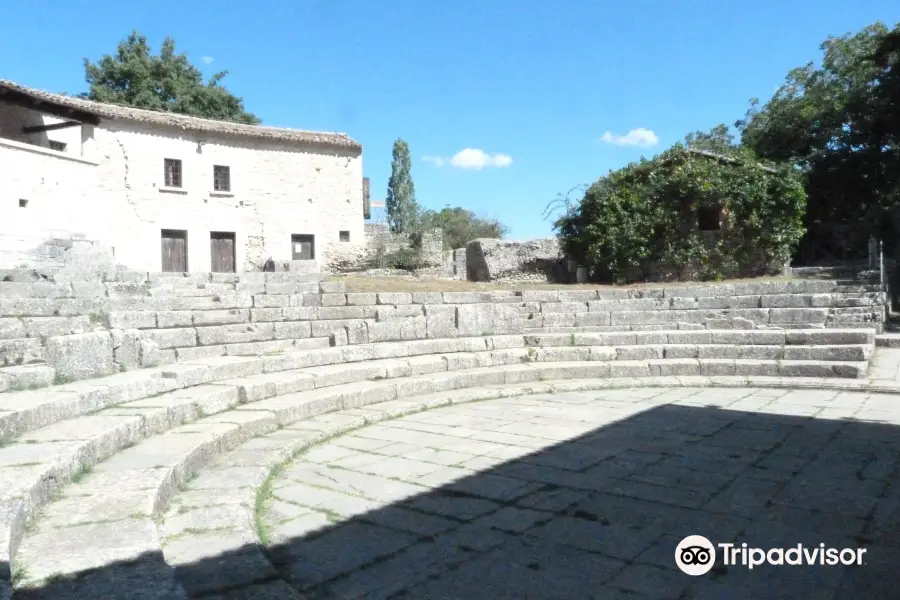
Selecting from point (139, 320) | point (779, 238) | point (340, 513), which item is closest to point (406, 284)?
point (139, 320)

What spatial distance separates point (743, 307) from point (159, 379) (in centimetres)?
855

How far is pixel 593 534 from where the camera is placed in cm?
335

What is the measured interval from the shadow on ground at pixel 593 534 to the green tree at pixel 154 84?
28.9 meters

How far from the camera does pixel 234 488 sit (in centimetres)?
385

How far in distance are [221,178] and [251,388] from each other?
57.9 ft

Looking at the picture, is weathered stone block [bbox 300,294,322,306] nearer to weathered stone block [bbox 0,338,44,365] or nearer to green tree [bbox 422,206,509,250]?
weathered stone block [bbox 0,338,44,365]

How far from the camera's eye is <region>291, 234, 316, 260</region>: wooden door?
23.0 meters

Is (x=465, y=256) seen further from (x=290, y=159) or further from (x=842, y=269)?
(x=842, y=269)

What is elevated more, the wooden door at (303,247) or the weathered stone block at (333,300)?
the wooden door at (303,247)

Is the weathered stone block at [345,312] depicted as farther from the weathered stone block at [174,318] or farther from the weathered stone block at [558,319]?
the weathered stone block at [558,319]

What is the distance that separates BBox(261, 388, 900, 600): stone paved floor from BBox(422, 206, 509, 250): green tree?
25141 millimetres

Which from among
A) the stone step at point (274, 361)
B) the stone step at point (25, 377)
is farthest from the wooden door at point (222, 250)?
the stone step at point (25, 377)

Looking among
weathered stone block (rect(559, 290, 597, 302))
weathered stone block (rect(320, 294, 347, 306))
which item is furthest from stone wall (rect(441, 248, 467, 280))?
weathered stone block (rect(320, 294, 347, 306))

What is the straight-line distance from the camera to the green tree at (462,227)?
3450 cm
